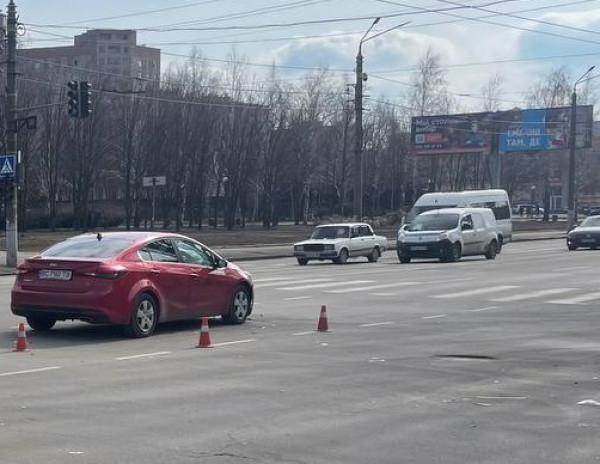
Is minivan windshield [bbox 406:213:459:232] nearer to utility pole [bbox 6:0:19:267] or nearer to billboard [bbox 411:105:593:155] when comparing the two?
utility pole [bbox 6:0:19:267]

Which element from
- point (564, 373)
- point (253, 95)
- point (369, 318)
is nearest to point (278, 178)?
point (253, 95)

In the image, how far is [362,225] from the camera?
38469 millimetres

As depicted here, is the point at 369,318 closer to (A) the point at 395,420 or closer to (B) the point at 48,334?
(B) the point at 48,334

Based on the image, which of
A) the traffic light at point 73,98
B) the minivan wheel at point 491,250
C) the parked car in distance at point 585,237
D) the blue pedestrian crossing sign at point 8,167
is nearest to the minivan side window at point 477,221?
the minivan wheel at point 491,250

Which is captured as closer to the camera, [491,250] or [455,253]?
[455,253]

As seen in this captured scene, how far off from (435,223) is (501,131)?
40.1 meters

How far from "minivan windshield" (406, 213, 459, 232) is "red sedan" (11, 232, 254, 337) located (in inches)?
824

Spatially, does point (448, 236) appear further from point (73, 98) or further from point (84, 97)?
point (73, 98)

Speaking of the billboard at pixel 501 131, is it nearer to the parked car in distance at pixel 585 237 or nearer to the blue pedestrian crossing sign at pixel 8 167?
the parked car in distance at pixel 585 237

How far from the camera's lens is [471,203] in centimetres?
4712

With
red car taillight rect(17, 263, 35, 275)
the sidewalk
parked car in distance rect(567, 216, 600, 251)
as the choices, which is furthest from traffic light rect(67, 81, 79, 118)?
parked car in distance rect(567, 216, 600, 251)

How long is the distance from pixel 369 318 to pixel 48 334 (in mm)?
5345

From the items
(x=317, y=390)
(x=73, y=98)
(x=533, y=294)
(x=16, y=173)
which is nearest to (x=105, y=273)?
(x=317, y=390)

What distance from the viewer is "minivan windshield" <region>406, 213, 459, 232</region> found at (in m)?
36.8
